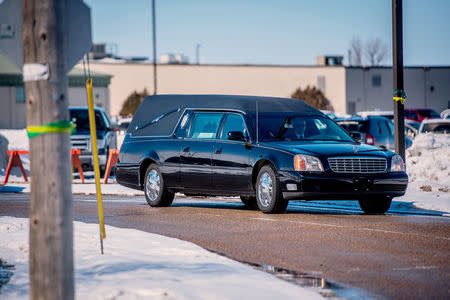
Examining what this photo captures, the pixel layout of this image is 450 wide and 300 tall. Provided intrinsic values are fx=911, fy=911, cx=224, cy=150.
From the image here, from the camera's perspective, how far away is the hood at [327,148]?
1324 centimetres

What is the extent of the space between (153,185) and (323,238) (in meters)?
5.55

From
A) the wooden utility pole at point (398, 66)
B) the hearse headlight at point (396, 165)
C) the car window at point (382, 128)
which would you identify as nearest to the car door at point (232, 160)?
the hearse headlight at point (396, 165)

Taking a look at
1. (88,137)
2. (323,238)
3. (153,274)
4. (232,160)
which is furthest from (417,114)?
(153,274)

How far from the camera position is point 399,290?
7234mm

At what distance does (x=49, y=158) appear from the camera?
18.5 ft

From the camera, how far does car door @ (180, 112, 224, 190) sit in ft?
48.1

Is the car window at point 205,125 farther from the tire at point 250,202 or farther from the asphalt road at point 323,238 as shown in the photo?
the tire at point 250,202

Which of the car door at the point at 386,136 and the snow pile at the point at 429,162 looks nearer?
the snow pile at the point at 429,162

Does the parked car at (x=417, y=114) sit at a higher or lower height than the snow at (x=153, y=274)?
higher

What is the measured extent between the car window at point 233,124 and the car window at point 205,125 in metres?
0.19

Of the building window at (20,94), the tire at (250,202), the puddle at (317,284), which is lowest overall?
the tire at (250,202)

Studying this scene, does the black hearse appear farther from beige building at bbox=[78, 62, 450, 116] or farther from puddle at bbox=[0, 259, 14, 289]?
beige building at bbox=[78, 62, 450, 116]

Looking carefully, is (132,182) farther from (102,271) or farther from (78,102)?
(78,102)

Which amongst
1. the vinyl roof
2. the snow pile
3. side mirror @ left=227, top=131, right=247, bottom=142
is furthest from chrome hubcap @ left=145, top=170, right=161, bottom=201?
the snow pile
